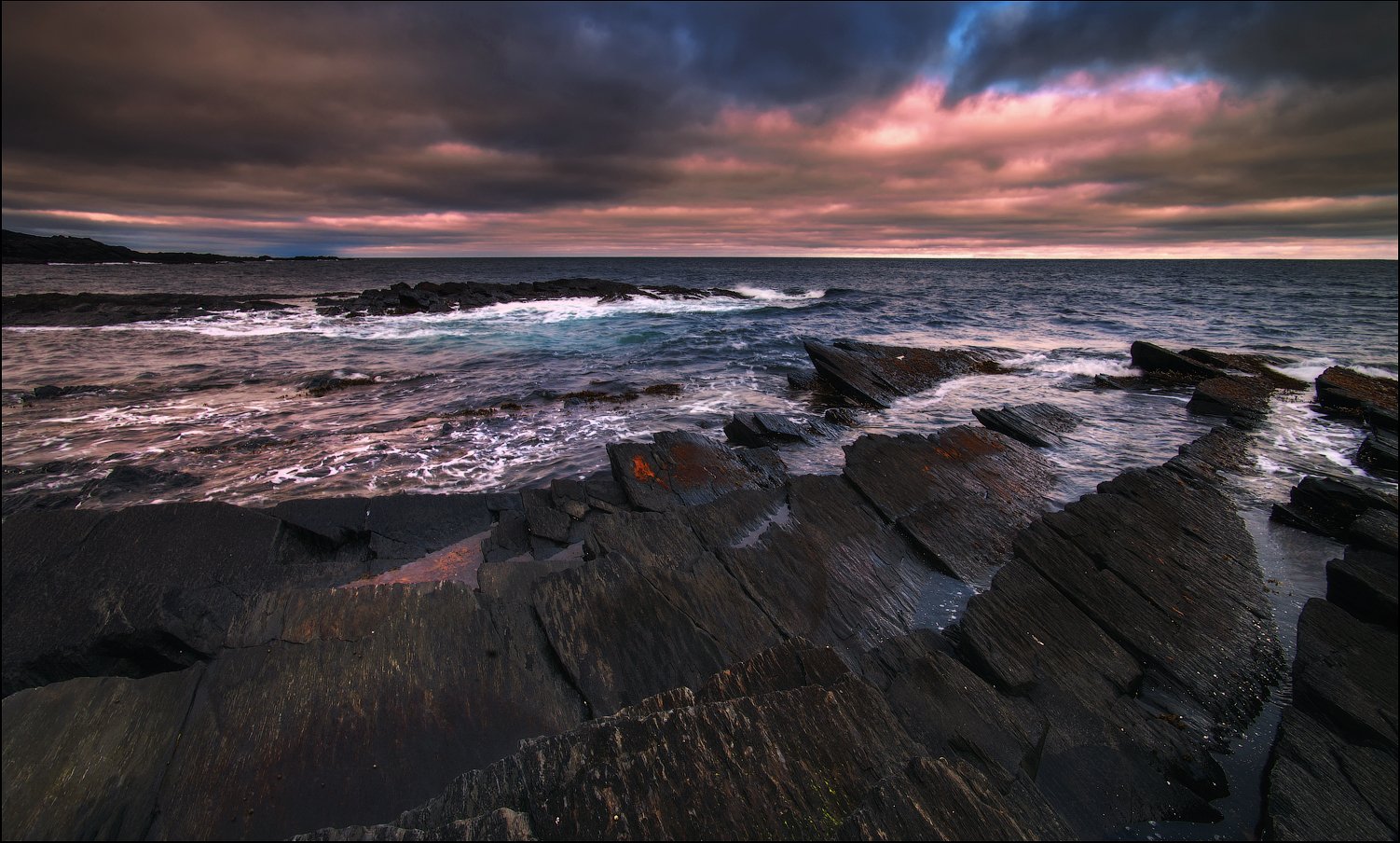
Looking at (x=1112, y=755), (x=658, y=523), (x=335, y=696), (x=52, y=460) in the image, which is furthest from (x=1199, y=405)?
(x=52, y=460)

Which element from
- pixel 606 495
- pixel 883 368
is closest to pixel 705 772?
pixel 606 495

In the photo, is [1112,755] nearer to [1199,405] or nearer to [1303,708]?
→ [1303,708]

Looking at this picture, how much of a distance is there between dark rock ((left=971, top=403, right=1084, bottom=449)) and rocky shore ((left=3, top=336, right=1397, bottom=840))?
3344 mm

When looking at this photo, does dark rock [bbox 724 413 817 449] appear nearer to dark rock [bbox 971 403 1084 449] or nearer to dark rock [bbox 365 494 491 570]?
dark rock [bbox 971 403 1084 449]

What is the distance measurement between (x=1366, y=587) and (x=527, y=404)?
15379 millimetres

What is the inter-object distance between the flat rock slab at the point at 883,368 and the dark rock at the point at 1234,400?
5976mm

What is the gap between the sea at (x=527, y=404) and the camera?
873 cm

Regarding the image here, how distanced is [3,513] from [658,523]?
31.9ft

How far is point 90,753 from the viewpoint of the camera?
10.0ft

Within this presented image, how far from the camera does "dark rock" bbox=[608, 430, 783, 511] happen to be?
780 centimetres

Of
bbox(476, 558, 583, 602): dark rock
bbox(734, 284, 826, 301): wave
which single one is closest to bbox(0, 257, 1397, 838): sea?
bbox(476, 558, 583, 602): dark rock

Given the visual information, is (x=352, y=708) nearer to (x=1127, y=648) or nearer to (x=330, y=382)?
(x=1127, y=648)

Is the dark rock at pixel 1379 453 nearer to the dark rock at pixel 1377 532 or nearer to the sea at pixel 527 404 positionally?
the sea at pixel 527 404

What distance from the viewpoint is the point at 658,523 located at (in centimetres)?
633
